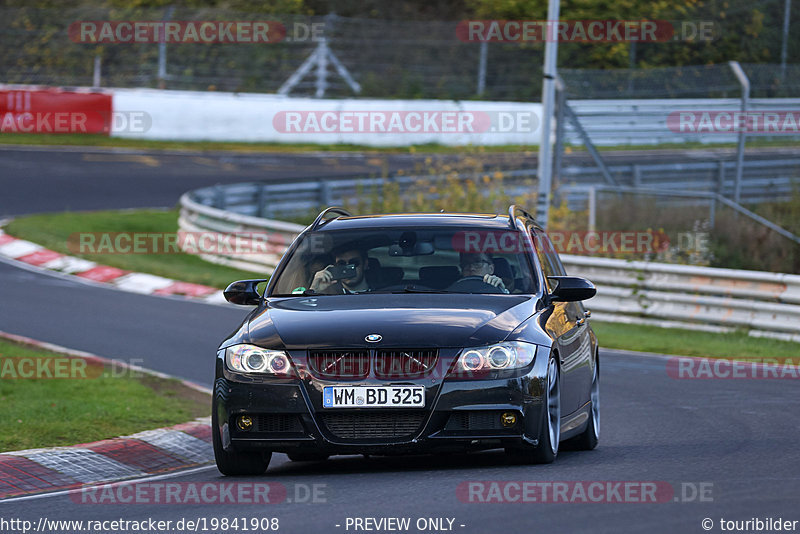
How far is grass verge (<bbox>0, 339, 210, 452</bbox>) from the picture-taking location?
10039mm

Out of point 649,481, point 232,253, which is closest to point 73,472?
Result: point 649,481

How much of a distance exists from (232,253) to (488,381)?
1770 centimetres

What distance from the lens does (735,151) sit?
23969 mm

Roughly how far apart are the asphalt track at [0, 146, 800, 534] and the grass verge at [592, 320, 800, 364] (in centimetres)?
154

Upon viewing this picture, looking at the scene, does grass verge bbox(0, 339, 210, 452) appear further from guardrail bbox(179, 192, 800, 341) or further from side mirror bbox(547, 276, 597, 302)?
guardrail bbox(179, 192, 800, 341)

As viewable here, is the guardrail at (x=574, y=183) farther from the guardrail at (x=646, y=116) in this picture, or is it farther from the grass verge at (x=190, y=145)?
the grass verge at (x=190, y=145)

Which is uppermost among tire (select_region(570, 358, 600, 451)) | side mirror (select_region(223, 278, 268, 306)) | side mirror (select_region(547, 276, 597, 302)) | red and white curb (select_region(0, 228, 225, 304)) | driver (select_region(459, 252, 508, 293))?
driver (select_region(459, 252, 508, 293))

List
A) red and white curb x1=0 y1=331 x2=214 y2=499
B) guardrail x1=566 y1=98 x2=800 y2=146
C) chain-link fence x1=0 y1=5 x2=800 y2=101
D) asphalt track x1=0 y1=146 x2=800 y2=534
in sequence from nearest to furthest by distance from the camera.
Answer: asphalt track x1=0 y1=146 x2=800 y2=534
red and white curb x1=0 y1=331 x2=214 y2=499
guardrail x1=566 y1=98 x2=800 y2=146
chain-link fence x1=0 y1=5 x2=800 y2=101

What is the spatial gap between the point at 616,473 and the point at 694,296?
427 inches

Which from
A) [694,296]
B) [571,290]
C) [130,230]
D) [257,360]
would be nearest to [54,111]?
[130,230]

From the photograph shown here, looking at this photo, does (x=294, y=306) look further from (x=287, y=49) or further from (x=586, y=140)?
(x=287, y=49)

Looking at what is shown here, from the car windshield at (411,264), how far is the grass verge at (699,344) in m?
7.24

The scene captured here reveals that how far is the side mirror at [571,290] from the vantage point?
873cm

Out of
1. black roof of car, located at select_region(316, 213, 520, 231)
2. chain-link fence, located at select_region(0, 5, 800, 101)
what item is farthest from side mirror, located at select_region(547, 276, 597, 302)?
chain-link fence, located at select_region(0, 5, 800, 101)
